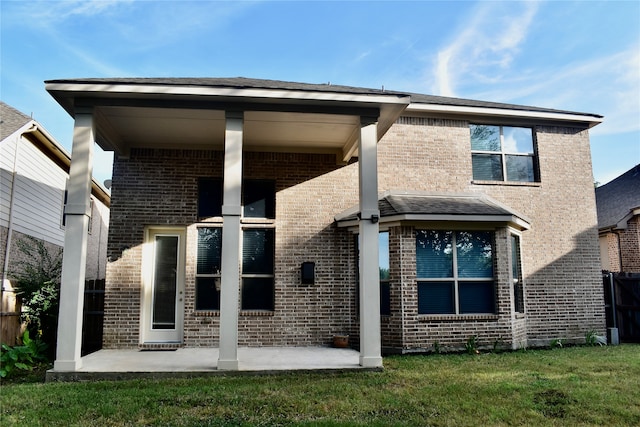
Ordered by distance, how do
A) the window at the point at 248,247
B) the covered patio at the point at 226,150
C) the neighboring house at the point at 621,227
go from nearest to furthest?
the covered patio at the point at 226,150, the window at the point at 248,247, the neighboring house at the point at 621,227

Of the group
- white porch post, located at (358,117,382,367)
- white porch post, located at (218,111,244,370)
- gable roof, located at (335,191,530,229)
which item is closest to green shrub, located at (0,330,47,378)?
white porch post, located at (218,111,244,370)

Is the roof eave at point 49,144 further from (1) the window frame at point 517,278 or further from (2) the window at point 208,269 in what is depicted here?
(1) the window frame at point 517,278

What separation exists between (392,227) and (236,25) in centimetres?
698

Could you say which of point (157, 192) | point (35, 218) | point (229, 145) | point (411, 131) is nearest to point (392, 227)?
point (411, 131)

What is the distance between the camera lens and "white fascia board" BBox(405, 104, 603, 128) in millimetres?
9914

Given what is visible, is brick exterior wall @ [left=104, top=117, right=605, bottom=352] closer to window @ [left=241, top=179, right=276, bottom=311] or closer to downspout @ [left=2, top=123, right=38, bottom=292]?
window @ [left=241, top=179, right=276, bottom=311]

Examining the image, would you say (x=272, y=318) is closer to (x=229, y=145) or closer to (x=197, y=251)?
(x=197, y=251)

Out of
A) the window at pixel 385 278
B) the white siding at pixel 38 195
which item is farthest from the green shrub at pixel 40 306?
the window at pixel 385 278

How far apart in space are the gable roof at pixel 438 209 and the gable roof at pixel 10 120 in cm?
750

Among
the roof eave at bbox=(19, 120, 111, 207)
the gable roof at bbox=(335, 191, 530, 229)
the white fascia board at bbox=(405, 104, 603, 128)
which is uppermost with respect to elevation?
the white fascia board at bbox=(405, 104, 603, 128)

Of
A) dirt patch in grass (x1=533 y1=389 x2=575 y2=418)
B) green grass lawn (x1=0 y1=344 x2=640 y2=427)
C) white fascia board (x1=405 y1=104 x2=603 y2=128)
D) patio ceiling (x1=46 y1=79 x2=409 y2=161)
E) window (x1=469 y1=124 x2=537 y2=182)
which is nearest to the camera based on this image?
green grass lawn (x1=0 y1=344 x2=640 y2=427)

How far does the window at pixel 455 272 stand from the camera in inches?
349

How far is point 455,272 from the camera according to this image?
29.4ft

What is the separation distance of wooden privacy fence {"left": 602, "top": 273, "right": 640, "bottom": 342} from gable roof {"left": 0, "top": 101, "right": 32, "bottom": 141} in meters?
14.1
